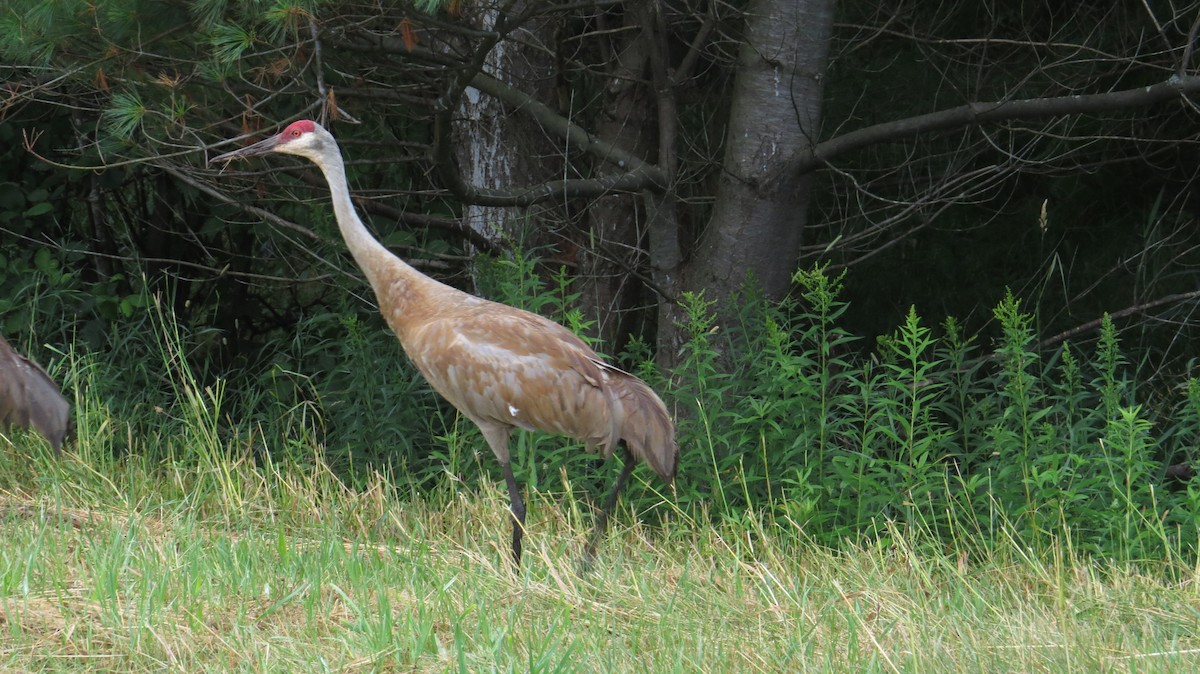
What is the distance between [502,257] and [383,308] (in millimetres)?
1218

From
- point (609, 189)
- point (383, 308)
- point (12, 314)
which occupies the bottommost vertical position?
point (12, 314)

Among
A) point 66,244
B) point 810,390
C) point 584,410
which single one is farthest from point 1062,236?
point 66,244

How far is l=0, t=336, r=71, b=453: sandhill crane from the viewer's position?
566 cm

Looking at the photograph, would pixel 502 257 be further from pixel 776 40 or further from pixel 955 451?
pixel 955 451

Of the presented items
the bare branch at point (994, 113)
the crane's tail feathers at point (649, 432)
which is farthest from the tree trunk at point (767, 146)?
the crane's tail feathers at point (649, 432)

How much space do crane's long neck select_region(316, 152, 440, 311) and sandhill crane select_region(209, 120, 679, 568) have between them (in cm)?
23

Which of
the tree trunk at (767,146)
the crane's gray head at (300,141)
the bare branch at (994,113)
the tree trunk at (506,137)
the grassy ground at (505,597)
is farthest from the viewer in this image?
the tree trunk at (506,137)

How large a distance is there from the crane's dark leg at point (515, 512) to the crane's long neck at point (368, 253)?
882mm

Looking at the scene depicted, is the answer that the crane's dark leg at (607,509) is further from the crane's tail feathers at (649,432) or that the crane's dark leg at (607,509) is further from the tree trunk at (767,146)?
the tree trunk at (767,146)

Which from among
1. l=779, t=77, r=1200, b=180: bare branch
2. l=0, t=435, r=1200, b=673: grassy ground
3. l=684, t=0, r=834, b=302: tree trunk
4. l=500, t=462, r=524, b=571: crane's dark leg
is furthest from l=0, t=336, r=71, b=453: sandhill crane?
l=779, t=77, r=1200, b=180: bare branch

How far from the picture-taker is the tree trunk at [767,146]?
6301mm

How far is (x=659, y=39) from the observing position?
6.72 m

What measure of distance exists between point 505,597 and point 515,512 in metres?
0.97

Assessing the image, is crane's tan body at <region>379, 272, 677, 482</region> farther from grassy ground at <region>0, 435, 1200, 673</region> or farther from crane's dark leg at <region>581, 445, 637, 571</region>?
grassy ground at <region>0, 435, 1200, 673</region>
